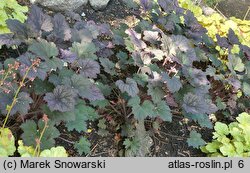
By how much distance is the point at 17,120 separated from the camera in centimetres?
232

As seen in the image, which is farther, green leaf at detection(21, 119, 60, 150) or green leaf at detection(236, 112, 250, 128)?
green leaf at detection(236, 112, 250, 128)

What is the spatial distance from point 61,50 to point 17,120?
545mm

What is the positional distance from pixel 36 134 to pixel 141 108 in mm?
728

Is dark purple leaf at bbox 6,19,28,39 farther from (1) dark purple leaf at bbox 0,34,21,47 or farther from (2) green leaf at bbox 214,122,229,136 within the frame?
(2) green leaf at bbox 214,122,229,136

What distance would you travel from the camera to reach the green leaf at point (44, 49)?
228 centimetres

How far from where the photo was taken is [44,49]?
2316 mm

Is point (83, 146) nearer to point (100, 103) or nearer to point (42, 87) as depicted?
point (100, 103)

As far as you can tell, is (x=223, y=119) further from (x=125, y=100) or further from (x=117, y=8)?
(x=117, y=8)

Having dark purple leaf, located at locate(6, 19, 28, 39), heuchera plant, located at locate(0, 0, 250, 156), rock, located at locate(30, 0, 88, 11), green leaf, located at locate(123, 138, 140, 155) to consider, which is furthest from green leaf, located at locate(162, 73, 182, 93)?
rock, located at locate(30, 0, 88, 11)

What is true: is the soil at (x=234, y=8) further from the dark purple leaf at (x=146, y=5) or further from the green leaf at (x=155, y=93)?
the green leaf at (x=155, y=93)

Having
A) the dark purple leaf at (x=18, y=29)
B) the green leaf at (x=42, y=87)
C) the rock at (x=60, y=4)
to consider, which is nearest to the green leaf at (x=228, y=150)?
the green leaf at (x=42, y=87)

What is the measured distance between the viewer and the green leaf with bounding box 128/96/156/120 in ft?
7.97

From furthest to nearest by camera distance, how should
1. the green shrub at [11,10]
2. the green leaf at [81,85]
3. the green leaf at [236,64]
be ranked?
the green leaf at [236,64] → the green shrub at [11,10] → the green leaf at [81,85]

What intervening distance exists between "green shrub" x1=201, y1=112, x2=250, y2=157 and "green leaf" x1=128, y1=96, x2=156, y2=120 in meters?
0.63
